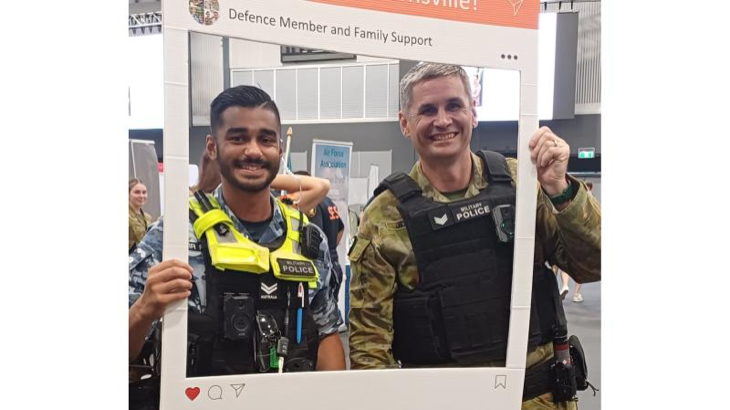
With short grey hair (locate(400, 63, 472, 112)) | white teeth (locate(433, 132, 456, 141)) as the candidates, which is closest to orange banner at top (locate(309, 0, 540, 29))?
short grey hair (locate(400, 63, 472, 112))

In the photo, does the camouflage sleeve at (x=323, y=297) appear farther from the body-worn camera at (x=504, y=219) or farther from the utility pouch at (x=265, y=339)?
the body-worn camera at (x=504, y=219)

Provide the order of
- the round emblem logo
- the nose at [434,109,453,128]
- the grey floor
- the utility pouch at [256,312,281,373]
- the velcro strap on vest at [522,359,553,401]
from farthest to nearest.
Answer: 1. the grey floor
2. the velcro strap on vest at [522,359,553,401]
3. the nose at [434,109,453,128]
4. the utility pouch at [256,312,281,373]
5. the round emblem logo

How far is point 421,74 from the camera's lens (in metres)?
1.73

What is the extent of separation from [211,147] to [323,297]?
0.58 meters

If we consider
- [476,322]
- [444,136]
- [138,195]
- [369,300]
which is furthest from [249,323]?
[444,136]

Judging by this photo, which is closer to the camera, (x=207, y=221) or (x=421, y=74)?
(x=207, y=221)

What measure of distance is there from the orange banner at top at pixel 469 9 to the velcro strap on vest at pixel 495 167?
16.9 inches

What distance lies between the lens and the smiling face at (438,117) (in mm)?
1749

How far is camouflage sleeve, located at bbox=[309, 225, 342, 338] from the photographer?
1.73 m

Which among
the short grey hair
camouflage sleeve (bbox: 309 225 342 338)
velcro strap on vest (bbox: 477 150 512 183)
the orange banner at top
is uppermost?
the orange banner at top

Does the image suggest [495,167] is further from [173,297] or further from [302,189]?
[173,297]

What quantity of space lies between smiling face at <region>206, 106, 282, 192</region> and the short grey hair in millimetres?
423

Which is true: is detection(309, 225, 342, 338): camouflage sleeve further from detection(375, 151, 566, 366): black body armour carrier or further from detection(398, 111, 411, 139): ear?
detection(398, 111, 411, 139): ear

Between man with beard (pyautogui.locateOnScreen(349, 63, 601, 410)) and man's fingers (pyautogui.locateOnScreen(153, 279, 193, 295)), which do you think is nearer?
man's fingers (pyautogui.locateOnScreen(153, 279, 193, 295))
